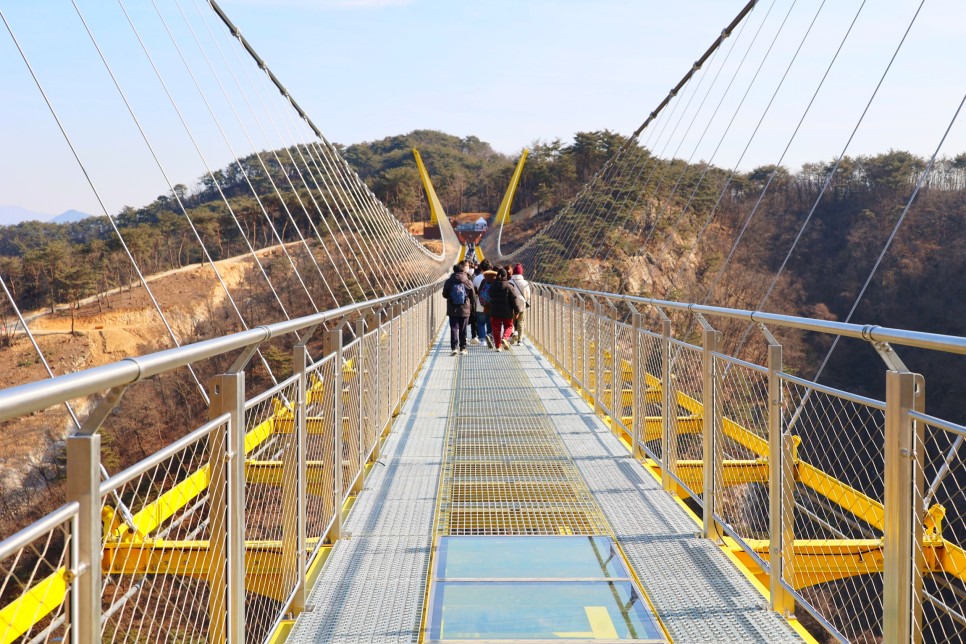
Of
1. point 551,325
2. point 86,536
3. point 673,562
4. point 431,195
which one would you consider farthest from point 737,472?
point 431,195

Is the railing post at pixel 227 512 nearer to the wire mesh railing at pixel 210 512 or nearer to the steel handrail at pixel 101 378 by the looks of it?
the wire mesh railing at pixel 210 512

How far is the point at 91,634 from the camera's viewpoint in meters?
1.17

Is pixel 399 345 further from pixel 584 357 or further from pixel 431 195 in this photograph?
pixel 431 195

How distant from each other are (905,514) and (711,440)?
1.44 metres

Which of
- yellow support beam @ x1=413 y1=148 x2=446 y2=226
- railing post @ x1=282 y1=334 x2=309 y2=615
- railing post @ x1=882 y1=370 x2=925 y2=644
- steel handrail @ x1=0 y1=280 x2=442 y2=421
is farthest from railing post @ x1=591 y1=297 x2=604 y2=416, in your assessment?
yellow support beam @ x1=413 y1=148 x2=446 y2=226

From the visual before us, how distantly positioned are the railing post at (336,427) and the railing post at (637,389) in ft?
6.32

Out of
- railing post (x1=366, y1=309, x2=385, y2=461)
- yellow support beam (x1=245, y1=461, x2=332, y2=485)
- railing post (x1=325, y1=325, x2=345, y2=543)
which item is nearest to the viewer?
yellow support beam (x1=245, y1=461, x2=332, y2=485)

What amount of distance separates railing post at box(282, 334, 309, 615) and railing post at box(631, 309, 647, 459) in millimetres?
2461

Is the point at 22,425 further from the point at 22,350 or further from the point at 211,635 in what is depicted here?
the point at 211,635

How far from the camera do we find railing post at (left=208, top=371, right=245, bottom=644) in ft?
5.94

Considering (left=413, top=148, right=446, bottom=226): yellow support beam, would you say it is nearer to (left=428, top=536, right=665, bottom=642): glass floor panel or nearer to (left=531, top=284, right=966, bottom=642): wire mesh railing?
(left=531, top=284, right=966, bottom=642): wire mesh railing

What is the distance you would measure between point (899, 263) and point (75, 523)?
19.9 m

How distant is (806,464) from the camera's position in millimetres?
3279

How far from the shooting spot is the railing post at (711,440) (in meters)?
3.17
